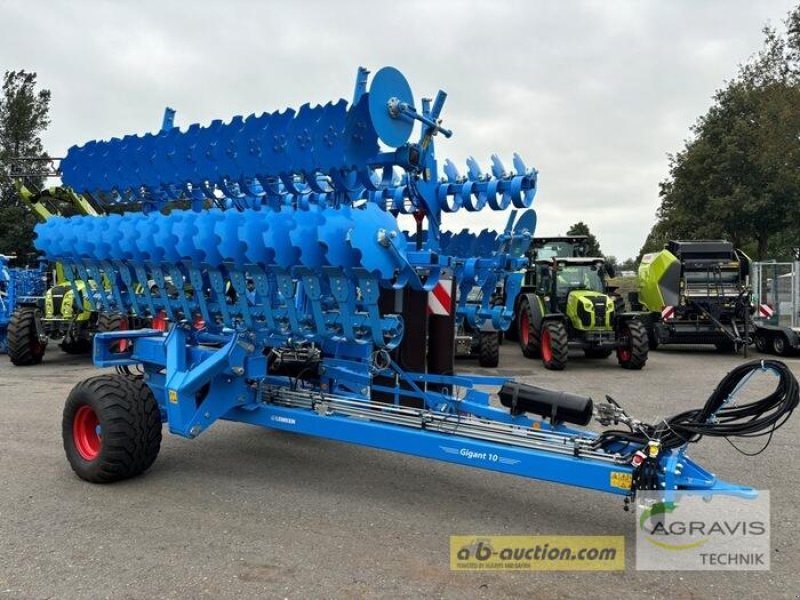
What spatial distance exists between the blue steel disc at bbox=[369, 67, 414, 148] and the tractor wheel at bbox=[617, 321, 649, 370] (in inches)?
334

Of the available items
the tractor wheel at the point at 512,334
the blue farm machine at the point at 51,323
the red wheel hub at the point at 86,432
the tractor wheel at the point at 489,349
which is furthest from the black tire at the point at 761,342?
the red wheel hub at the point at 86,432

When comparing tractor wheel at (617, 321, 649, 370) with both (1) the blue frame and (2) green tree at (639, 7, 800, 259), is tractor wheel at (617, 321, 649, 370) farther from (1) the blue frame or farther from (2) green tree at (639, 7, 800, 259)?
(2) green tree at (639, 7, 800, 259)

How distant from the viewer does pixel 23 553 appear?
12.2ft

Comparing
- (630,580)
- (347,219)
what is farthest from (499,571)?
(347,219)

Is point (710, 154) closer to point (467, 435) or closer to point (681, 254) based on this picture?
Answer: point (681, 254)

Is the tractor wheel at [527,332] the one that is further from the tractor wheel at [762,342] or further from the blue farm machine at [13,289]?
the blue farm machine at [13,289]

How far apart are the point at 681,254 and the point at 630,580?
12.9 metres

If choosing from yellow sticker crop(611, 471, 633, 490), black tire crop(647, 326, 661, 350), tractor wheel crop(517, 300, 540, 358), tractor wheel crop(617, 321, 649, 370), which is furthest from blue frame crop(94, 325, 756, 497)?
black tire crop(647, 326, 661, 350)

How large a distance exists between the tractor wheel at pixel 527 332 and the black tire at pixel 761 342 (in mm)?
5910

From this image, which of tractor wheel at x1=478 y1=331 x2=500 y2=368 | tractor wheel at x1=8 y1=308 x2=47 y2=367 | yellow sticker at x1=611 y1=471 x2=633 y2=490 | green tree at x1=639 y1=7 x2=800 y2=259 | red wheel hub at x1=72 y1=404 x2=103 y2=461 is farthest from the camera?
green tree at x1=639 y1=7 x2=800 y2=259

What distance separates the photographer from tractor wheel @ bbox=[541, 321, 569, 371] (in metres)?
11.6

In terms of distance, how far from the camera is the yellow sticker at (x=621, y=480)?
139 inches

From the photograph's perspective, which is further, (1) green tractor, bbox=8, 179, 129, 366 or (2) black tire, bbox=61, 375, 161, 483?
(1) green tractor, bbox=8, 179, 129, 366

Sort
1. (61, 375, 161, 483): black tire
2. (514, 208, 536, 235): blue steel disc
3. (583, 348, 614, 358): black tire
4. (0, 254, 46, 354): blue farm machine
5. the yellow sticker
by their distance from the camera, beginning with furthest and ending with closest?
(0, 254, 46, 354): blue farm machine < (583, 348, 614, 358): black tire < (514, 208, 536, 235): blue steel disc < (61, 375, 161, 483): black tire < the yellow sticker
